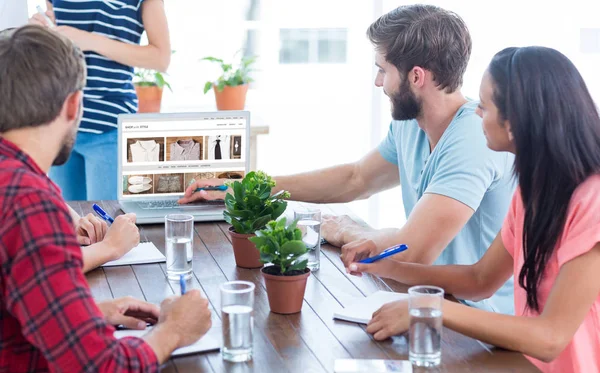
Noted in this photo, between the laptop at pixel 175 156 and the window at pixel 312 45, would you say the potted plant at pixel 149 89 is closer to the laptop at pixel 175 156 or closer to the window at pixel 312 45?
the window at pixel 312 45

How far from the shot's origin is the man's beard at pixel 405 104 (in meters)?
2.34

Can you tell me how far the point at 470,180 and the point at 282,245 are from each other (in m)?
0.74

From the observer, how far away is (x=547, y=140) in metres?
1.57

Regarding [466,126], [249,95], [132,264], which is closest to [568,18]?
[249,95]

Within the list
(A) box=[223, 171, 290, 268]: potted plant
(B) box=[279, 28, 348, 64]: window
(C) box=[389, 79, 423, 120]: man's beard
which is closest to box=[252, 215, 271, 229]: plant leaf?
(A) box=[223, 171, 290, 268]: potted plant

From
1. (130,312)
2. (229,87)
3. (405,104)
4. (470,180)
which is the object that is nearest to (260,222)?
(130,312)

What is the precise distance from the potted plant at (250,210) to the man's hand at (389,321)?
1.41 ft

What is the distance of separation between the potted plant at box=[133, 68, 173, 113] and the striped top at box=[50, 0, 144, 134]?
0.91 metres

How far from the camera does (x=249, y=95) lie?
427 cm

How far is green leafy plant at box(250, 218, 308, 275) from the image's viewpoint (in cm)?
154

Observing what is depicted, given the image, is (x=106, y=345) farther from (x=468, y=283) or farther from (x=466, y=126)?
(x=466, y=126)

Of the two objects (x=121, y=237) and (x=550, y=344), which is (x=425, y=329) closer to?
(x=550, y=344)

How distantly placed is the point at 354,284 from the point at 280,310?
263 millimetres

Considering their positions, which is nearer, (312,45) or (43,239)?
(43,239)
